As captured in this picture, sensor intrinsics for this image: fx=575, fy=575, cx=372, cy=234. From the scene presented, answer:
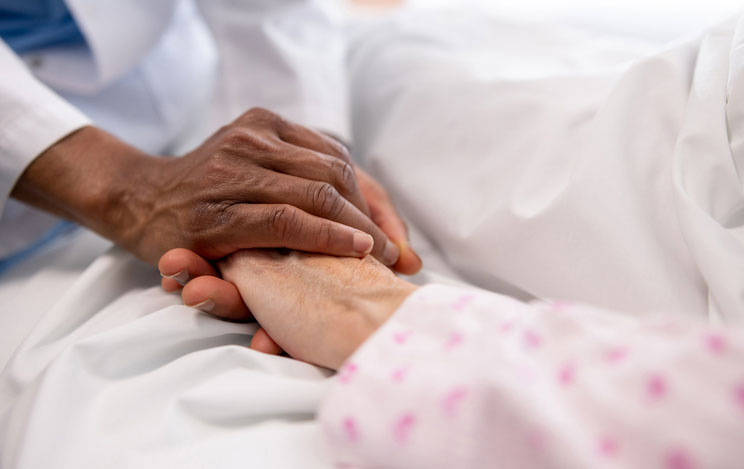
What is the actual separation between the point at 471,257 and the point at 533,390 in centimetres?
36

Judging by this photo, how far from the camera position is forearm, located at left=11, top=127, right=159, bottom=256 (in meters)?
0.69

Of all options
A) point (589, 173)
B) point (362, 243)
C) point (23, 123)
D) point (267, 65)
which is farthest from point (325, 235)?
point (267, 65)

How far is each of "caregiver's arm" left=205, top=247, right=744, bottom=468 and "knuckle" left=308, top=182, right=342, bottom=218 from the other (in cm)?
18

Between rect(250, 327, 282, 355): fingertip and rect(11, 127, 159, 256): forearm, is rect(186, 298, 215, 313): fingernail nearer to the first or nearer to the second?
rect(250, 327, 282, 355): fingertip

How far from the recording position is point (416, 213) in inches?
31.7

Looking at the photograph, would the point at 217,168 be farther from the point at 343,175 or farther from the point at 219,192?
Result: the point at 343,175

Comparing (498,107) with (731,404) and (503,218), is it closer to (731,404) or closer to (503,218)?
(503,218)

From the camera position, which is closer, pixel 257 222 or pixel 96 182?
pixel 257 222

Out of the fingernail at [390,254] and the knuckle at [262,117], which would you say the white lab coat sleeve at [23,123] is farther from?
the fingernail at [390,254]

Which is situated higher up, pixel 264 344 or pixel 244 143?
pixel 244 143

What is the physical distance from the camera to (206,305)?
574mm

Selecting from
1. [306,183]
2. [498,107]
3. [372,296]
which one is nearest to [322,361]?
[372,296]

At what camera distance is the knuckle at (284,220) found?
59cm

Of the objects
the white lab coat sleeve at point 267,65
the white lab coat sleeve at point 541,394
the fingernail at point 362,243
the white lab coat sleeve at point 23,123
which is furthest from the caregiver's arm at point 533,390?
the white lab coat sleeve at point 267,65
